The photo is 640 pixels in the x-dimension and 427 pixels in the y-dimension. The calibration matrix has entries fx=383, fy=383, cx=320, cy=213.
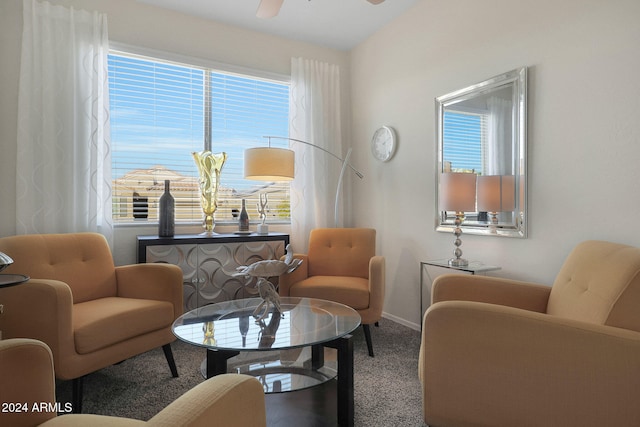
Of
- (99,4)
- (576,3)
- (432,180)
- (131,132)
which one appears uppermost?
(99,4)

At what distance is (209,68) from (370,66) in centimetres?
156

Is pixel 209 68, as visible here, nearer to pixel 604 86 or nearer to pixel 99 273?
pixel 99 273

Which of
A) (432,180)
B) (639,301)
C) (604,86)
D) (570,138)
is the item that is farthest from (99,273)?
(604,86)

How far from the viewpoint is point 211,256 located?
3160 millimetres

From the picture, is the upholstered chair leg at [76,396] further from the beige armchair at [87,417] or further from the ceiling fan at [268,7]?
the ceiling fan at [268,7]

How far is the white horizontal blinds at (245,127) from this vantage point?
3594 millimetres

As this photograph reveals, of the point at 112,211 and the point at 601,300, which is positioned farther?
the point at 112,211

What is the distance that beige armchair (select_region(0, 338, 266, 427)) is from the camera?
0.80 meters

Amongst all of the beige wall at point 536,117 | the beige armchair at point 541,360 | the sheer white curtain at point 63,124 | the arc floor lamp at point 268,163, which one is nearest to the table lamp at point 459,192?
the beige wall at point 536,117

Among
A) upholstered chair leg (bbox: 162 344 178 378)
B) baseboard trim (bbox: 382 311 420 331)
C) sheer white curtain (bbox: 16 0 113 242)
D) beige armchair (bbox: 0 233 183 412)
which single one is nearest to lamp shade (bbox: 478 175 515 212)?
baseboard trim (bbox: 382 311 420 331)

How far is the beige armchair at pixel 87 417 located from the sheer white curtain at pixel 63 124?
211 centimetres

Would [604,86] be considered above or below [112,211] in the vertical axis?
above

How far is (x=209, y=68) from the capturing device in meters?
3.50

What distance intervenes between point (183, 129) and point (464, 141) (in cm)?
238
